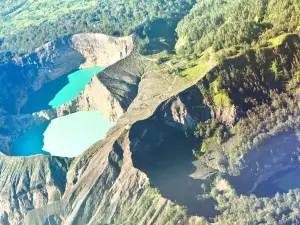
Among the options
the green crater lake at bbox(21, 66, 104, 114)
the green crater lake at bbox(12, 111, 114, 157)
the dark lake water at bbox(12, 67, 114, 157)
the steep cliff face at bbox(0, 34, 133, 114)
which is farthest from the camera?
the steep cliff face at bbox(0, 34, 133, 114)

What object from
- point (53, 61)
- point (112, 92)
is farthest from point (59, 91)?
point (112, 92)

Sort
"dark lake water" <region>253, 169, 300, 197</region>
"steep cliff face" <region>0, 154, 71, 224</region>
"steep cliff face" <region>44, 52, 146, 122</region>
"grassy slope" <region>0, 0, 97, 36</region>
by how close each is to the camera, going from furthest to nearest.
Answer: "grassy slope" <region>0, 0, 97, 36</region> → "steep cliff face" <region>44, 52, 146, 122</region> → "steep cliff face" <region>0, 154, 71, 224</region> → "dark lake water" <region>253, 169, 300, 197</region>

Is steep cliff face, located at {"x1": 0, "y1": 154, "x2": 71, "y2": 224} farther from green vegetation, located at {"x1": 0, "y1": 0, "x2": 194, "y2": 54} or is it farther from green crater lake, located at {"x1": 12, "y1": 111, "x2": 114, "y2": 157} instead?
green vegetation, located at {"x1": 0, "y1": 0, "x2": 194, "y2": 54}

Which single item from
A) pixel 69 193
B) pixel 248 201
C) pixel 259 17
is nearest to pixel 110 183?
pixel 69 193

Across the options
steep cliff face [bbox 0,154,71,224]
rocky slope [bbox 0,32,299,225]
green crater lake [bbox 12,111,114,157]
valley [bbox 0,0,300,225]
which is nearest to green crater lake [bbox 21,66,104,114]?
valley [bbox 0,0,300,225]

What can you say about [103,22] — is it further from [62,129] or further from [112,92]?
[62,129]
